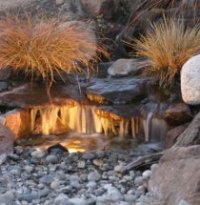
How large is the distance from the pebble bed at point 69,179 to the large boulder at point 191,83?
77 cm

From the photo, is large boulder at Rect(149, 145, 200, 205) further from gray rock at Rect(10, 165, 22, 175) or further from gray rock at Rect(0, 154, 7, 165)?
gray rock at Rect(0, 154, 7, 165)

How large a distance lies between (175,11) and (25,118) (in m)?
2.89

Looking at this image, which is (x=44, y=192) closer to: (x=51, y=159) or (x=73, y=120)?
(x=51, y=159)

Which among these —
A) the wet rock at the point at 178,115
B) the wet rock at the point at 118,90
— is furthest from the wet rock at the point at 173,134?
the wet rock at the point at 118,90

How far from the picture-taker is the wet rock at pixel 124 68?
6629mm

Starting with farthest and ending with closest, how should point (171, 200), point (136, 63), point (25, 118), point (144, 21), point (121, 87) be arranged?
point (144, 21) → point (136, 63) → point (121, 87) → point (25, 118) → point (171, 200)

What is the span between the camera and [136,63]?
671cm

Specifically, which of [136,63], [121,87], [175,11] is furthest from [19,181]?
[175,11]

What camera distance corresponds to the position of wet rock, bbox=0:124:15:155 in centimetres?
479

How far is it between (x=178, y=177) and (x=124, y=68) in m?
3.46

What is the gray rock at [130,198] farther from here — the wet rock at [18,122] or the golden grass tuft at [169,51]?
the golden grass tuft at [169,51]

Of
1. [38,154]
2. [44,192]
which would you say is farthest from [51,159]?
[44,192]

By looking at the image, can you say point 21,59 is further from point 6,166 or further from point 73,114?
point 6,166

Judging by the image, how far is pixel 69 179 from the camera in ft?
13.5
